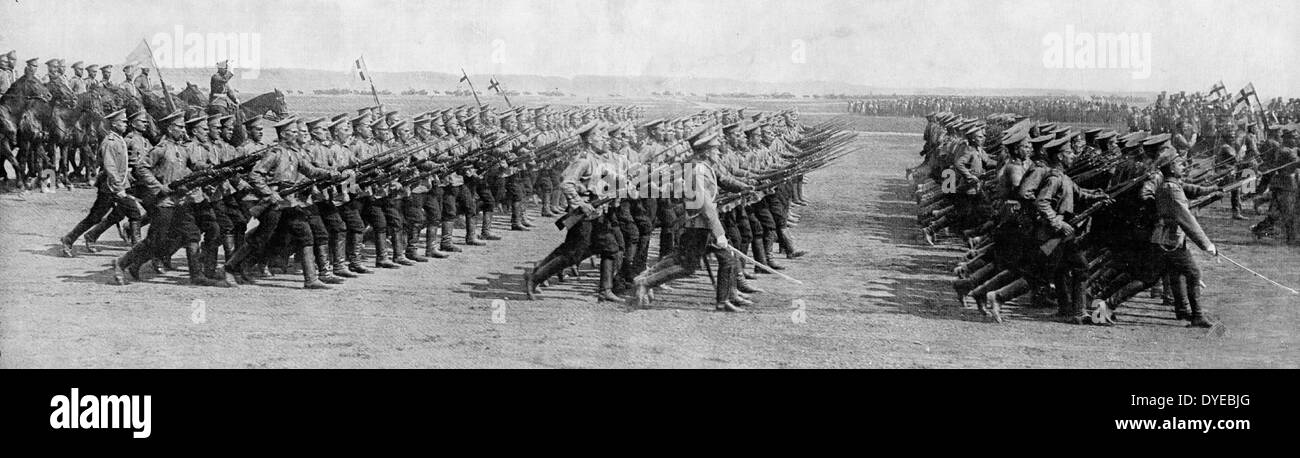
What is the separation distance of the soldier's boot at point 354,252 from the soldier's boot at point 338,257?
39 mm

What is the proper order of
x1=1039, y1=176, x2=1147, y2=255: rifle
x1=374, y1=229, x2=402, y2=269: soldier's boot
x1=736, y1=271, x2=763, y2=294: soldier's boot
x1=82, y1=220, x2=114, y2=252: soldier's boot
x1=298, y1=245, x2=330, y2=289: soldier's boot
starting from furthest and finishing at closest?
1. x1=374, y1=229, x2=402, y2=269: soldier's boot
2. x1=82, y1=220, x2=114, y2=252: soldier's boot
3. x1=298, y1=245, x2=330, y2=289: soldier's boot
4. x1=736, y1=271, x2=763, y2=294: soldier's boot
5. x1=1039, y1=176, x2=1147, y2=255: rifle

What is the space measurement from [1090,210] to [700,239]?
118 inches

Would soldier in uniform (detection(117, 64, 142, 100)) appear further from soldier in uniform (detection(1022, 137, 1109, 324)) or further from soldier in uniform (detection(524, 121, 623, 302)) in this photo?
soldier in uniform (detection(1022, 137, 1109, 324))

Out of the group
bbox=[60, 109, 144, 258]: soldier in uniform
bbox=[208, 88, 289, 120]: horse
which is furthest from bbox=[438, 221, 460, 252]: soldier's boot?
bbox=[60, 109, 144, 258]: soldier in uniform

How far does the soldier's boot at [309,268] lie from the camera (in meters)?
11.6

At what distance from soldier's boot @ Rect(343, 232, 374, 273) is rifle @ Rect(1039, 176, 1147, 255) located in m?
5.74

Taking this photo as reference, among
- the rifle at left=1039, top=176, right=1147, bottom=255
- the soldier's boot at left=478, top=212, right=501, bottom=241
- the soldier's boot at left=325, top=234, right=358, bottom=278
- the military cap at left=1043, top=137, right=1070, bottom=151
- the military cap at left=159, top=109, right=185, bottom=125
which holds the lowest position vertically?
the soldier's boot at left=325, top=234, right=358, bottom=278

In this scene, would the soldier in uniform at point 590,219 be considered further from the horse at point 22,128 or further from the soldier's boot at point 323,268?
the horse at point 22,128

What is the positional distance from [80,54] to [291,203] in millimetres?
2831

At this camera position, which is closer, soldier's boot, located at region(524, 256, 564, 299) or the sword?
the sword

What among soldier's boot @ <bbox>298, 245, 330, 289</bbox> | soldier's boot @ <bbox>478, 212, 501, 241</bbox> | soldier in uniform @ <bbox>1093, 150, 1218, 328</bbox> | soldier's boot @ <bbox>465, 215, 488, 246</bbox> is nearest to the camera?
soldier in uniform @ <bbox>1093, 150, 1218, 328</bbox>

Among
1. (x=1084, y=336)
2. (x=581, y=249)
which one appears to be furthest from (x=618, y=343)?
(x=1084, y=336)

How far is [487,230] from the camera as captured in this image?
13555 mm

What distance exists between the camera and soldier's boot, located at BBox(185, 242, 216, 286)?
11.7 metres
